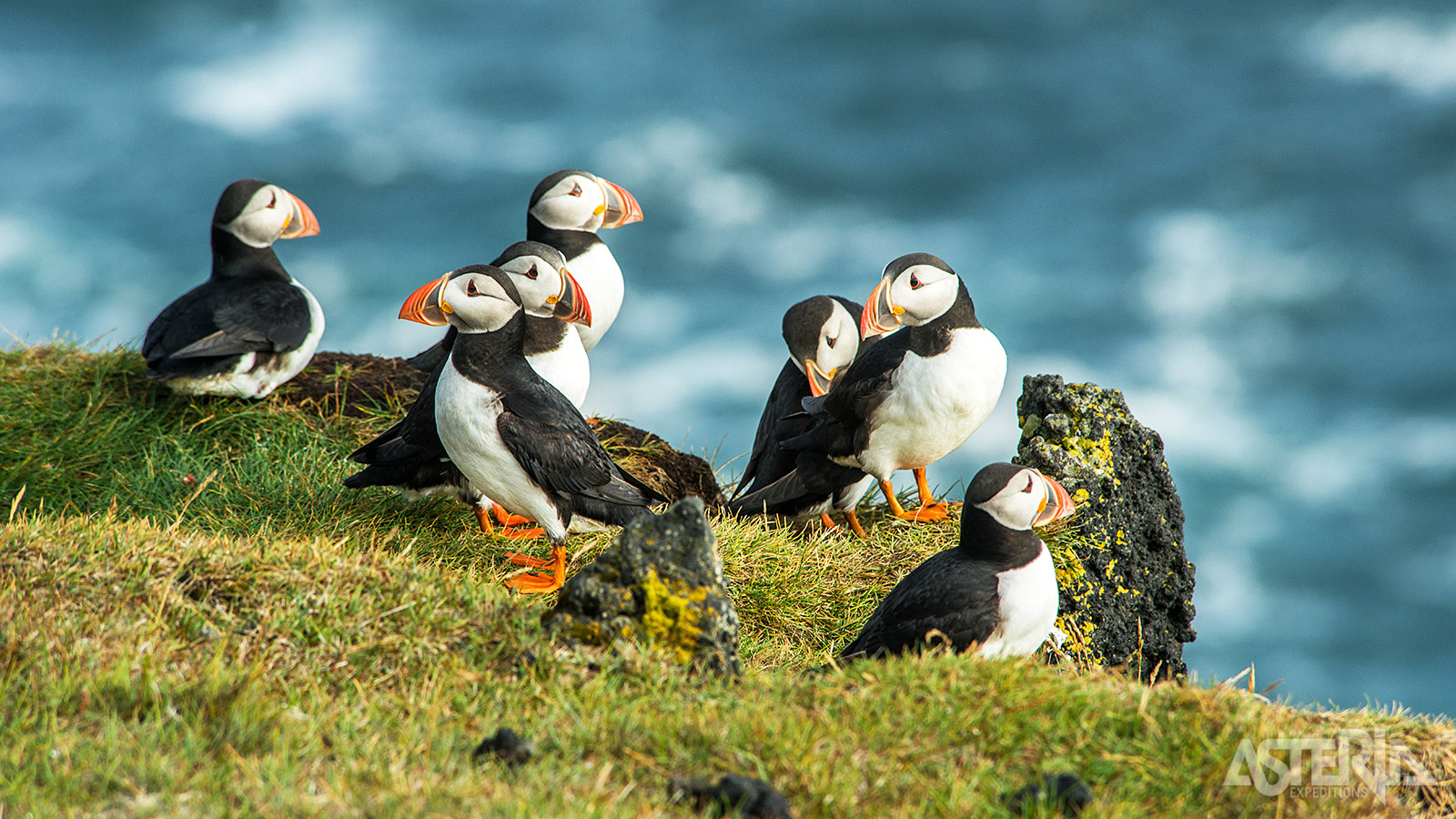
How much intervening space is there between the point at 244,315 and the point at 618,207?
2765 millimetres

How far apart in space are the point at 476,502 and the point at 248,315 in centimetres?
271

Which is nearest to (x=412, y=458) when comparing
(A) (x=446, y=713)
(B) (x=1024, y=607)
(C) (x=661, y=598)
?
(C) (x=661, y=598)

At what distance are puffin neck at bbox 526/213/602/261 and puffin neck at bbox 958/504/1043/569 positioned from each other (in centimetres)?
410

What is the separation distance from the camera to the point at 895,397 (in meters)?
6.52

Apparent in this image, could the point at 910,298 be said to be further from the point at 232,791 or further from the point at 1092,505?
the point at 232,791

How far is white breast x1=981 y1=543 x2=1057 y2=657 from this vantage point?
4.66 m

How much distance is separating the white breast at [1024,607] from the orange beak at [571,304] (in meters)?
2.96

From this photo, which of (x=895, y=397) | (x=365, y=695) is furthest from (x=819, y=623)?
(x=365, y=695)

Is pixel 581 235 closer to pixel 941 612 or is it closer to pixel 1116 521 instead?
pixel 1116 521

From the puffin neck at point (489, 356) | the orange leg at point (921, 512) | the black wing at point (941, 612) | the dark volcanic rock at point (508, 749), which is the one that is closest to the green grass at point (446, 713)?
the dark volcanic rock at point (508, 749)

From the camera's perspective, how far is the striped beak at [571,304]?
651 centimetres

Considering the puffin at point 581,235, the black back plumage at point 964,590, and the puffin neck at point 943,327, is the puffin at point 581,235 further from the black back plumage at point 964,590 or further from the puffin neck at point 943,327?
the black back plumage at point 964,590

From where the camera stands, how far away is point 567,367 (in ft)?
22.7

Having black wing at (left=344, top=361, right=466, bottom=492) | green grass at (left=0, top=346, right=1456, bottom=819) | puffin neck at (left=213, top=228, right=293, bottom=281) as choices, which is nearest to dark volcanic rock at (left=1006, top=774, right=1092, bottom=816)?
green grass at (left=0, top=346, right=1456, bottom=819)
